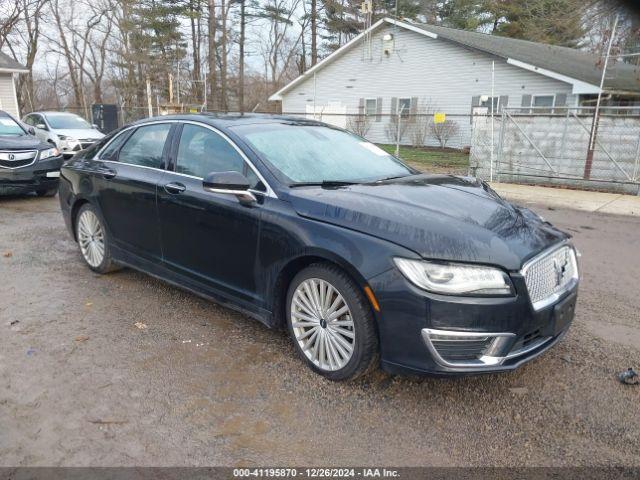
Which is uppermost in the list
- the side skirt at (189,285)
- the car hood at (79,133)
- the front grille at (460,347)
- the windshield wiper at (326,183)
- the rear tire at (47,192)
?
the windshield wiper at (326,183)

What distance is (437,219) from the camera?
2914mm

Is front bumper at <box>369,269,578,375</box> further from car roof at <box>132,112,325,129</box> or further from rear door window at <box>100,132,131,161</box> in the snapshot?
rear door window at <box>100,132,131,161</box>

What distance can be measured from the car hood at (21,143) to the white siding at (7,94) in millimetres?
14970

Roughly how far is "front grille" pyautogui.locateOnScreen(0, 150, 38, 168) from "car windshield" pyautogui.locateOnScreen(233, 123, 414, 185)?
660 cm

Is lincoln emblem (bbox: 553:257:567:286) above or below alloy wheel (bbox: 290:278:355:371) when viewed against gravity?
above

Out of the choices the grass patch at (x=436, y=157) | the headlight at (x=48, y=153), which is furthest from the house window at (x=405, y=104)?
the headlight at (x=48, y=153)

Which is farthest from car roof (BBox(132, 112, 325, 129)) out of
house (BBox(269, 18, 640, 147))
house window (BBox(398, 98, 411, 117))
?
house window (BBox(398, 98, 411, 117))

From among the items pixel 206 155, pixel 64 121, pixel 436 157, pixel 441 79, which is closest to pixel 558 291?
pixel 206 155

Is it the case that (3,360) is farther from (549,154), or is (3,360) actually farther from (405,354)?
(549,154)

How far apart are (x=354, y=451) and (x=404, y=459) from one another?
25 cm

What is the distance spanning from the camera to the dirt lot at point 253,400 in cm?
255

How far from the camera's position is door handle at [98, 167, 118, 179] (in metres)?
4.63

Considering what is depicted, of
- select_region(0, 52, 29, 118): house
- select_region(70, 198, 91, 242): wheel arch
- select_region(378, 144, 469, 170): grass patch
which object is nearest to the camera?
select_region(70, 198, 91, 242): wheel arch

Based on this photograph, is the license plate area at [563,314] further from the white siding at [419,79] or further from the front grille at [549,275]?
the white siding at [419,79]
